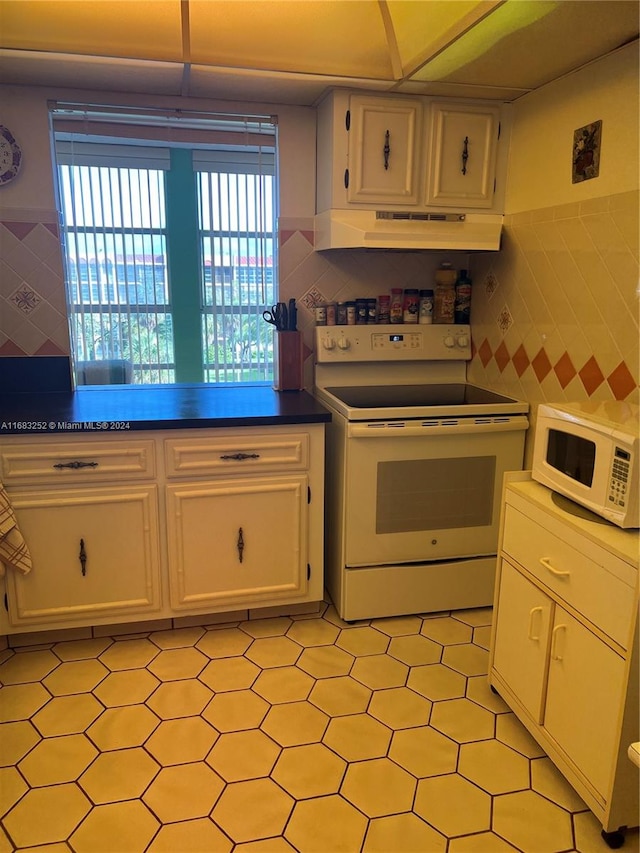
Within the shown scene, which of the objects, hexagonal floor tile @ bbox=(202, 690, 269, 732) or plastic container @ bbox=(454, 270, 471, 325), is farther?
plastic container @ bbox=(454, 270, 471, 325)

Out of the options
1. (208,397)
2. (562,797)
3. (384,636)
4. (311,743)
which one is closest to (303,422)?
(208,397)

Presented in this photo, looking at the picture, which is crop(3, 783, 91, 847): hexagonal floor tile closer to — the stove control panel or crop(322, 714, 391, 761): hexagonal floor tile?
crop(322, 714, 391, 761): hexagonal floor tile

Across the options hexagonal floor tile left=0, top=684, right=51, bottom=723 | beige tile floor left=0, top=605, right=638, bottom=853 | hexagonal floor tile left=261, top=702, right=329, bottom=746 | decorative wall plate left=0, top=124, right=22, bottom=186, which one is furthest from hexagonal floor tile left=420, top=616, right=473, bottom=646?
decorative wall plate left=0, top=124, right=22, bottom=186

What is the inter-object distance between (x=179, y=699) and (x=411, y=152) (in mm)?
2192

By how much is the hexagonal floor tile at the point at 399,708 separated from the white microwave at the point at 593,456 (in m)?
0.84

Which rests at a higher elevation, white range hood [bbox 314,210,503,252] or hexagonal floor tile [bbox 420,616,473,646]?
white range hood [bbox 314,210,503,252]

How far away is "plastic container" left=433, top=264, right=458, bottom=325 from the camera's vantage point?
9.20 feet

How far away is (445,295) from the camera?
9.18 ft

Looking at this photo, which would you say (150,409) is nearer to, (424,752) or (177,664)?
(177,664)

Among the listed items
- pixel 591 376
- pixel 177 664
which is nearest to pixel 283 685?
pixel 177 664

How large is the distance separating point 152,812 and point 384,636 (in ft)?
3.52

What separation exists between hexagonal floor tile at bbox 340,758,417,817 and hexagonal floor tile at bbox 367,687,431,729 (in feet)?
0.57

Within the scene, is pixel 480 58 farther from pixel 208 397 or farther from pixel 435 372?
pixel 208 397

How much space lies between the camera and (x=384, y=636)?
7.74 feet
